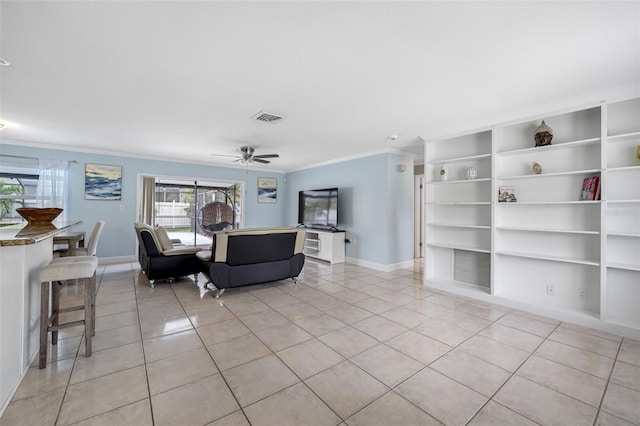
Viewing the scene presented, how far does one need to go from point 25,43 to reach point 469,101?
386 centimetres

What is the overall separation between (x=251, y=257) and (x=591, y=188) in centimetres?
398

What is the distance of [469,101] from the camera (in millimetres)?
2916

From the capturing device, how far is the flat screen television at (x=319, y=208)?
19.5ft

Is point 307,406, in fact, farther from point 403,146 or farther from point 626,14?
point 403,146

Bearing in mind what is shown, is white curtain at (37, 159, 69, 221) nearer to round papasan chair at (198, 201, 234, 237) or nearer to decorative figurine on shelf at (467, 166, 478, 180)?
round papasan chair at (198, 201, 234, 237)

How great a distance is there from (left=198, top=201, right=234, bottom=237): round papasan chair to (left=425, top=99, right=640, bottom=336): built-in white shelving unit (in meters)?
6.43

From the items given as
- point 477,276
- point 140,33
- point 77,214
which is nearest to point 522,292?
point 477,276

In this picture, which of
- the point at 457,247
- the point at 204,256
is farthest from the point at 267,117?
the point at 457,247

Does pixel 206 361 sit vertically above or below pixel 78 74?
below

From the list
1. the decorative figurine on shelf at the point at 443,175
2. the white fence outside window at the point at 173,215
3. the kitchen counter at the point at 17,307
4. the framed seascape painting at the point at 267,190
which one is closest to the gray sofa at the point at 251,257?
the kitchen counter at the point at 17,307

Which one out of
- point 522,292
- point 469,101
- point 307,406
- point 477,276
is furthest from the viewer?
point 477,276

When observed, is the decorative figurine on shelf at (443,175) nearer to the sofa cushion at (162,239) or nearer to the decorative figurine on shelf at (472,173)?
the decorative figurine on shelf at (472,173)

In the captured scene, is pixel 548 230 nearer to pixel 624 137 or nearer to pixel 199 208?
pixel 624 137

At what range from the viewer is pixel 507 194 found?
3.42 m
